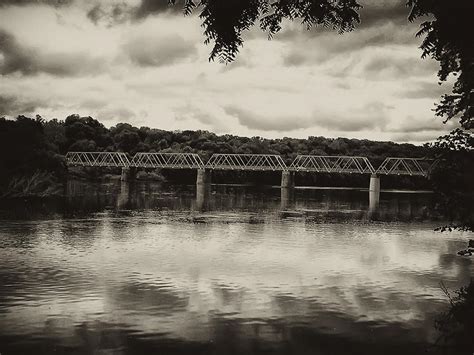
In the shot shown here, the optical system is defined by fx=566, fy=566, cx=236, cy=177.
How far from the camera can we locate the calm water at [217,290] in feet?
42.3

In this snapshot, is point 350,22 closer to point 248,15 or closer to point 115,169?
point 248,15

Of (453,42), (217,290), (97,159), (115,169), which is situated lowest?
(217,290)

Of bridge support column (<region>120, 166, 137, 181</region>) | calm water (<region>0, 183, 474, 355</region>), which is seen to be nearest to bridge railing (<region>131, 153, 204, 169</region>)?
bridge support column (<region>120, 166, 137, 181</region>)

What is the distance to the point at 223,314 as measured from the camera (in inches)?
601

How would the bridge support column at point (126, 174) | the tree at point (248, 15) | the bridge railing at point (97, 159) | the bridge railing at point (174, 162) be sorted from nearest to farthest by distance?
the tree at point (248, 15), the bridge railing at point (174, 162), the bridge support column at point (126, 174), the bridge railing at point (97, 159)

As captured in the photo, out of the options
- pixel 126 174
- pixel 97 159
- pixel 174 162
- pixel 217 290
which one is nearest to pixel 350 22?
pixel 217 290

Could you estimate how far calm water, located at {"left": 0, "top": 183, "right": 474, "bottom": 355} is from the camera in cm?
1289

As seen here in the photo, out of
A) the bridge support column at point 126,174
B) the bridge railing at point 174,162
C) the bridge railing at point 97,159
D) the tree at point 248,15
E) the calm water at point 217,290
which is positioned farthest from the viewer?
the bridge railing at point 97,159

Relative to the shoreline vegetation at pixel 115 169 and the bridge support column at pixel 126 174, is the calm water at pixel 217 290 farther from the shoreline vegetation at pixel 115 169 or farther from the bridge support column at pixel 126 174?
the bridge support column at pixel 126 174

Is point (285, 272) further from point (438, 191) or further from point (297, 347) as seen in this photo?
point (438, 191)

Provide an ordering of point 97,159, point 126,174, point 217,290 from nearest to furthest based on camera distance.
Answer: point 217,290 < point 126,174 < point 97,159

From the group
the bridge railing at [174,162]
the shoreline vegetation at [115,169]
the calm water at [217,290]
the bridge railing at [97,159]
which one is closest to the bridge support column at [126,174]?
the bridge railing at [97,159]

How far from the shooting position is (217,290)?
61.0 ft

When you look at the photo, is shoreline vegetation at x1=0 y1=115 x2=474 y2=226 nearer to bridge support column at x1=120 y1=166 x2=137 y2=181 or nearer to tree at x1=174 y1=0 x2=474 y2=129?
tree at x1=174 y1=0 x2=474 y2=129
